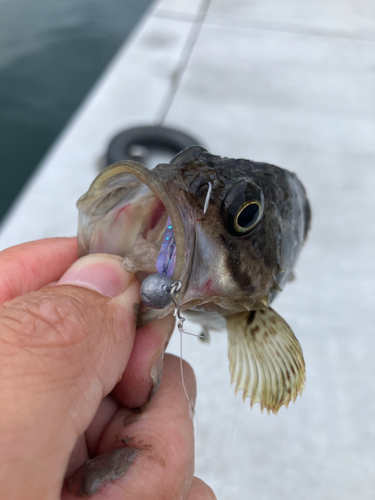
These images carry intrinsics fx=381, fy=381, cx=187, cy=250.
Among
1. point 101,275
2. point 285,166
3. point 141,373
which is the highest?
point 285,166

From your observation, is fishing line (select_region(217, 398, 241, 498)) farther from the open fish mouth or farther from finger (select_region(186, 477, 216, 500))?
the open fish mouth

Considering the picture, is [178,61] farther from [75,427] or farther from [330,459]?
[75,427]

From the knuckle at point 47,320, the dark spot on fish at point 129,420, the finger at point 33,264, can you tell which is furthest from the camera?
the finger at point 33,264

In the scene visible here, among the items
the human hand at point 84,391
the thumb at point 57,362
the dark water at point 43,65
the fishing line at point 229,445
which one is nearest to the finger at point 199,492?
the human hand at point 84,391

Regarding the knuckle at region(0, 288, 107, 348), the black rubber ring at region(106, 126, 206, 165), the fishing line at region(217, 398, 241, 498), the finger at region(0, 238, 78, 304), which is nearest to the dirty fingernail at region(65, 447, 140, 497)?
the knuckle at region(0, 288, 107, 348)

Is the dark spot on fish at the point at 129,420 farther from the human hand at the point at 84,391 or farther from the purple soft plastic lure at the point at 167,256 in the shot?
the purple soft plastic lure at the point at 167,256

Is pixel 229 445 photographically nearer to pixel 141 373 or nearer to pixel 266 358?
pixel 266 358

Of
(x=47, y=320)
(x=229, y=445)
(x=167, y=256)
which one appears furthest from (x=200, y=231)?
(x=229, y=445)
